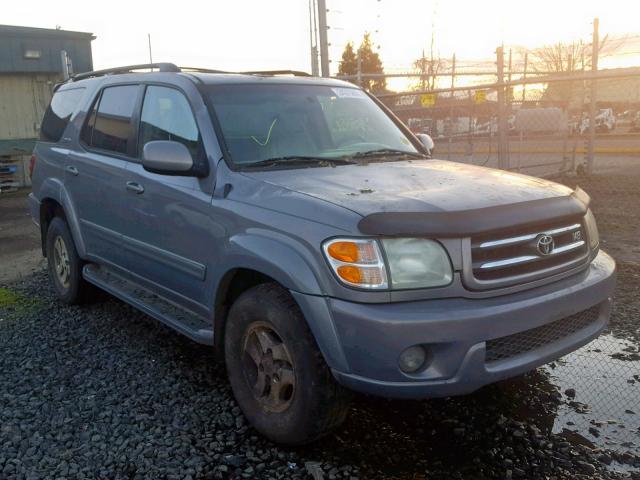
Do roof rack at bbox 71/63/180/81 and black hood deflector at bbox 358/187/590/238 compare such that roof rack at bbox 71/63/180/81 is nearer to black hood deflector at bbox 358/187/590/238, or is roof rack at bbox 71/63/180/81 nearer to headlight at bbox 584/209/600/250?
black hood deflector at bbox 358/187/590/238

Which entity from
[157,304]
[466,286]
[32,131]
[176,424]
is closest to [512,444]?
[466,286]

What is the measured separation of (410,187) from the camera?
3.07 m

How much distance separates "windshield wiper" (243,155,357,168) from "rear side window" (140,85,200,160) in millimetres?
399

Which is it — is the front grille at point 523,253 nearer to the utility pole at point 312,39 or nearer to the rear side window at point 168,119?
the rear side window at point 168,119

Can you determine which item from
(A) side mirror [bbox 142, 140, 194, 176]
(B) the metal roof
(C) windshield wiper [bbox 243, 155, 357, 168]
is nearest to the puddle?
(C) windshield wiper [bbox 243, 155, 357, 168]

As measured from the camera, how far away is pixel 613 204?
917cm

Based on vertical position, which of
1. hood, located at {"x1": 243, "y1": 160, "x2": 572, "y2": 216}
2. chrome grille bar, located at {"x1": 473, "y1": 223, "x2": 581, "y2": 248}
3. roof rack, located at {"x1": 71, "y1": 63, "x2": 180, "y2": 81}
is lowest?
chrome grille bar, located at {"x1": 473, "y1": 223, "x2": 581, "y2": 248}

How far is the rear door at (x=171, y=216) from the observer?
3.42m


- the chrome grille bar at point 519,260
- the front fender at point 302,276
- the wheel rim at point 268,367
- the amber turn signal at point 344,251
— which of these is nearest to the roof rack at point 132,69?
the front fender at point 302,276

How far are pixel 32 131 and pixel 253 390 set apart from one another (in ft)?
42.6

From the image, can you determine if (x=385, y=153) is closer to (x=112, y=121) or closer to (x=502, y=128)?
(x=112, y=121)

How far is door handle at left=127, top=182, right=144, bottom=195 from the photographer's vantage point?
3.95m

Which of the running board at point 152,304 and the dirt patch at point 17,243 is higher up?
the running board at point 152,304

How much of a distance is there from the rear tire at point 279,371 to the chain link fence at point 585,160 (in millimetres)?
1320
